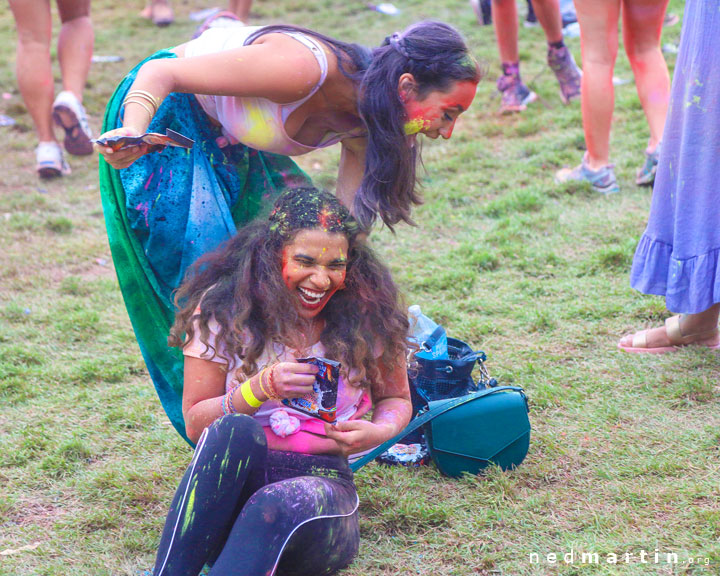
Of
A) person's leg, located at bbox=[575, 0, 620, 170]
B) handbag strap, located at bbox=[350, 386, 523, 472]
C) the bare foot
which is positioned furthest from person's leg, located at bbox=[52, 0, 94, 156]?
handbag strap, located at bbox=[350, 386, 523, 472]

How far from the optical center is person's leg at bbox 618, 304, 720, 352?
3.13 m

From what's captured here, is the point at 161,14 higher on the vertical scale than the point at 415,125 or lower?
higher

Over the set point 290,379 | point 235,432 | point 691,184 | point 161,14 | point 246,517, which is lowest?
point 246,517

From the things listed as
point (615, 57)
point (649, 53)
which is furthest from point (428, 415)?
point (649, 53)

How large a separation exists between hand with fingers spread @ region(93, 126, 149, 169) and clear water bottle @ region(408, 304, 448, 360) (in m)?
1.20

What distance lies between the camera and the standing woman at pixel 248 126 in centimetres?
235

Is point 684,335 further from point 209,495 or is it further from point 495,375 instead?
point 209,495

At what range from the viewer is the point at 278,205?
2.33m

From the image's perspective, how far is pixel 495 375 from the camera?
127 inches

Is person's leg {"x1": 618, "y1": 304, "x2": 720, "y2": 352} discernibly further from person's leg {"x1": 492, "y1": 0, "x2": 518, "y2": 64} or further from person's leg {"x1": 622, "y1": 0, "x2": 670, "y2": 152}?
person's leg {"x1": 492, "y1": 0, "x2": 518, "y2": 64}

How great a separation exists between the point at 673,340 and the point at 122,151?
2273 mm

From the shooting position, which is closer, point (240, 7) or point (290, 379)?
point (290, 379)

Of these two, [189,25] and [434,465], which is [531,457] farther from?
[189,25]

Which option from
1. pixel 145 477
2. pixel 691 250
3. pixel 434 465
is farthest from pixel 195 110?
pixel 691 250
